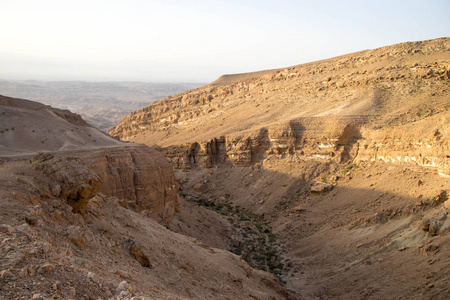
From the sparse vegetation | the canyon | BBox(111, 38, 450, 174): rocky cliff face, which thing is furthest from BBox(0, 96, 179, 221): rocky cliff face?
BBox(111, 38, 450, 174): rocky cliff face

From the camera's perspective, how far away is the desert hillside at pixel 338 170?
16.7 metres

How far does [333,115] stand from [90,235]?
2505 centimetres

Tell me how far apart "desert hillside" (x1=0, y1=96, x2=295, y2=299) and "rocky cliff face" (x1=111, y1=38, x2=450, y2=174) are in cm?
1295

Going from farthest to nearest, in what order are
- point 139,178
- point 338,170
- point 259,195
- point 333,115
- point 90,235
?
point 333,115
point 259,195
point 338,170
point 139,178
point 90,235

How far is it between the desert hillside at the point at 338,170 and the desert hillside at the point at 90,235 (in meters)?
4.29

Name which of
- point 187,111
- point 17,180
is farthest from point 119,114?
point 17,180

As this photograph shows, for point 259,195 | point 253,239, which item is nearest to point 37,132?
point 253,239

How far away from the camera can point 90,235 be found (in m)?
10.2

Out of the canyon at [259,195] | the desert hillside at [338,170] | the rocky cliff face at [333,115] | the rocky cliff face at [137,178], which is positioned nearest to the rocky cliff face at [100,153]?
the rocky cliff face at [137,178]

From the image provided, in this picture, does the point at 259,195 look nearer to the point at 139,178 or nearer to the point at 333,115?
the point at 333,115

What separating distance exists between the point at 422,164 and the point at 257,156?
14.5 meters

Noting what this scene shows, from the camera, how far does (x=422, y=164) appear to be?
22.1 metres

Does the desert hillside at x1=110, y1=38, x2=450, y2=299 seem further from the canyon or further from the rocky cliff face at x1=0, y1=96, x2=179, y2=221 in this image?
the rocky cliff face at x1=0, y1=96, x2=179, y2=221

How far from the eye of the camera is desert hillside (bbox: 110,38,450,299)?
658 inches
